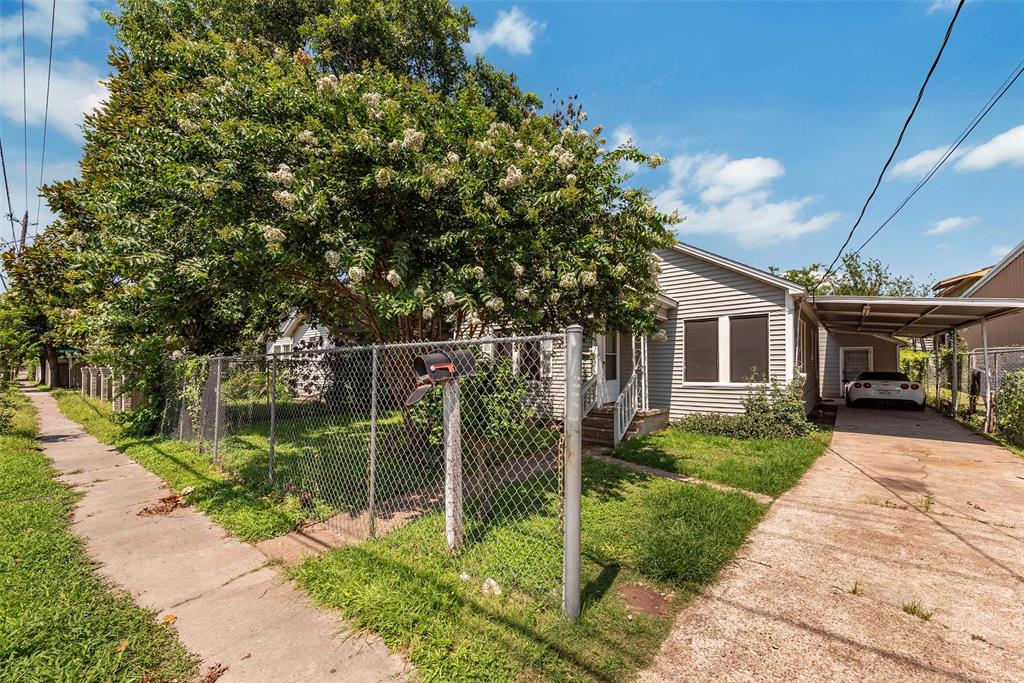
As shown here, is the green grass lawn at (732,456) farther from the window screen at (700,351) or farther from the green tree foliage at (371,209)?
the green tree foliage at (371,209)

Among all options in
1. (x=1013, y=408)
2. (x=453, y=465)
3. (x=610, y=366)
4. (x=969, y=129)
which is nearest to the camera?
(x=453, y=465)

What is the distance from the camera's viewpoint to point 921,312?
403 inches

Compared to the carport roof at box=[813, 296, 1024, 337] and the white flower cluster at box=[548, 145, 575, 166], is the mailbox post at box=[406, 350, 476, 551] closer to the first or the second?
the white flower cluster at box=[548, 145, 575, 166]

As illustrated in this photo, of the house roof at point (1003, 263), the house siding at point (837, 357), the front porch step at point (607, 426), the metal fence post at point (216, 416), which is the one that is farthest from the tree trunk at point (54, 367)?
the house roof at point (1003, 263)

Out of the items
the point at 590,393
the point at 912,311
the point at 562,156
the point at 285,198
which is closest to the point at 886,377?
the point at 912,311

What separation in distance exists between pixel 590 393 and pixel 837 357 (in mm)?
17986

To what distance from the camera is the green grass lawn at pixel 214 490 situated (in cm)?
435

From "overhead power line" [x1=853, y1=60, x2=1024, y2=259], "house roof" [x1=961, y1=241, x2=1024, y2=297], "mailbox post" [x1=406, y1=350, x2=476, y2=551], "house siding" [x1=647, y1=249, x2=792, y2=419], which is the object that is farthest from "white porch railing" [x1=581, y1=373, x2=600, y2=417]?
"house roof" [x1=961, y1=241, x2=1024, y2=297]

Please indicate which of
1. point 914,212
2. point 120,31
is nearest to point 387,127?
point 120,31

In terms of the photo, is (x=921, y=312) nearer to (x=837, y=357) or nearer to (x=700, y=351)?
(x=700, y=351)

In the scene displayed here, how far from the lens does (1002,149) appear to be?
28.1 feet

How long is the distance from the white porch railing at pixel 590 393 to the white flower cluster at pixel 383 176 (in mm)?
6082

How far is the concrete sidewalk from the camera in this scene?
2393mm

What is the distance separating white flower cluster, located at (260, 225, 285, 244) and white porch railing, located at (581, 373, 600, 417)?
6428 millimetres
